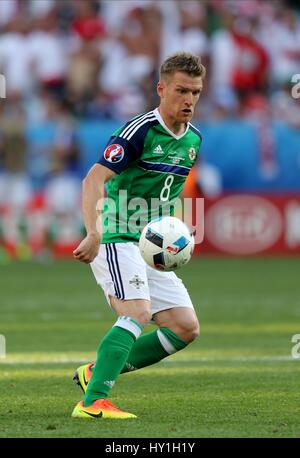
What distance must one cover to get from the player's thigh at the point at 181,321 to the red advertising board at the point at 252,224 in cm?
1340

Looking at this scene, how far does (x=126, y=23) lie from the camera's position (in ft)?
74.6

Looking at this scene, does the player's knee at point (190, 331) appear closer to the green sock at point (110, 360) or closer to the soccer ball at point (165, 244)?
the soccer ball at point (165, 244)

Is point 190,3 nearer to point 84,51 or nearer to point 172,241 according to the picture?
point 84,51

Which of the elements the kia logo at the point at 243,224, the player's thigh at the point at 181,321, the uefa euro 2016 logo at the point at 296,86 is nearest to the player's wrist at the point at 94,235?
the player's thigh at the point at 181,321

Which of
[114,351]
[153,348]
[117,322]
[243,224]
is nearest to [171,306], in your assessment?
[153,348]

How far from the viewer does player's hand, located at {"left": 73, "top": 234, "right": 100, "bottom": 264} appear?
19.7 ft

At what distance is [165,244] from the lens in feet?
21.5

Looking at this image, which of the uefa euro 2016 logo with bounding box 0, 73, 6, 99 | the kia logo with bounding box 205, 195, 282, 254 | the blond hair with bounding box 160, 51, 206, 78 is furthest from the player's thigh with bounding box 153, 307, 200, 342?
the kia logo with bounding box 205, 195, 282, 254

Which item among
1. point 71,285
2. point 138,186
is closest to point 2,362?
point 138,186

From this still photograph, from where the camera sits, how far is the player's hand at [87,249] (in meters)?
6.02

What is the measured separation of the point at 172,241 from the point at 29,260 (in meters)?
15.2

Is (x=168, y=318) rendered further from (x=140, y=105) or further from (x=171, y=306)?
(x=140, y=105)

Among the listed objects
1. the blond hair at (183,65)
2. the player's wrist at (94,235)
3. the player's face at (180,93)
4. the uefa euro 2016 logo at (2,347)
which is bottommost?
the uefa euro 2016 logo at (2,347)

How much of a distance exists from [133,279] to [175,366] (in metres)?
2.64
